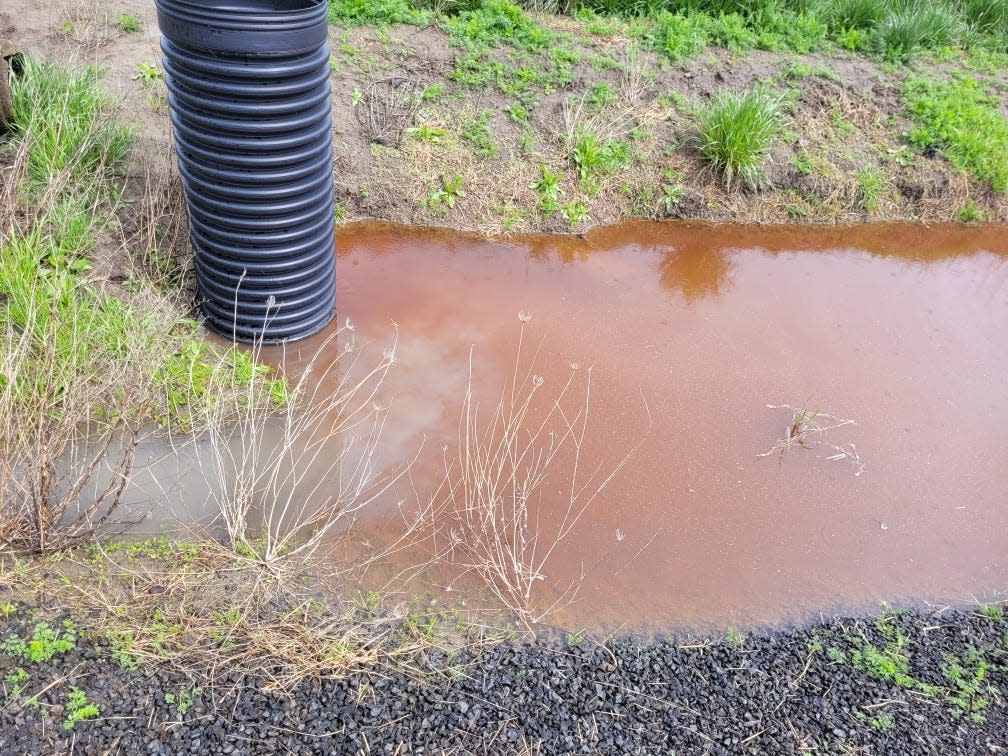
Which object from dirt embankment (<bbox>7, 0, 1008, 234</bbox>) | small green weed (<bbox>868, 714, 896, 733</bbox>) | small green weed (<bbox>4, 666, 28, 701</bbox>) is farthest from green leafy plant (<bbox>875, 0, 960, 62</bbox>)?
small green weed (<bbox>4, 666, 28, 701</bbox>)

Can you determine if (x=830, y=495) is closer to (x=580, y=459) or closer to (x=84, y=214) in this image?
(x=580, y=459)

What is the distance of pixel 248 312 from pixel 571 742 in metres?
2.83

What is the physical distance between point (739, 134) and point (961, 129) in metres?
2.17

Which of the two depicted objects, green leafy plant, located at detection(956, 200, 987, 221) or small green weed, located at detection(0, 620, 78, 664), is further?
green leafy plant, located at detection(956, 200, 987, 221)

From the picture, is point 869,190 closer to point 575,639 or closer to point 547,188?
point 547,188

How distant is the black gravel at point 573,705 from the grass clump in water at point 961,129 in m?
4.79

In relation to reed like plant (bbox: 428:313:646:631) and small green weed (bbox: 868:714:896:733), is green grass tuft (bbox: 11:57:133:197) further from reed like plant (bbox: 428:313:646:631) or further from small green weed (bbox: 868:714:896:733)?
small green weed (bbox: 868:714:896:733)

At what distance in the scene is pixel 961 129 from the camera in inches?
264

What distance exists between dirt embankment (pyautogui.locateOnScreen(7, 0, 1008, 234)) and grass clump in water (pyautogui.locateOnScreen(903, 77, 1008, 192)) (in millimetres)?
103

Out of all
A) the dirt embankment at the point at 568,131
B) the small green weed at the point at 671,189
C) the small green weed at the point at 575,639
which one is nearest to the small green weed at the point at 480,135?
the dirt embankment at the point at 568,131

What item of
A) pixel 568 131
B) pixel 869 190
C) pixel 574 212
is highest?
pixel 568 131

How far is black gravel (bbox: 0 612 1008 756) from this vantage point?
2615mm

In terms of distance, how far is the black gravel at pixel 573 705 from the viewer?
8.58 feet

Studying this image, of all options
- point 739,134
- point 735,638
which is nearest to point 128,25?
point 739,134
